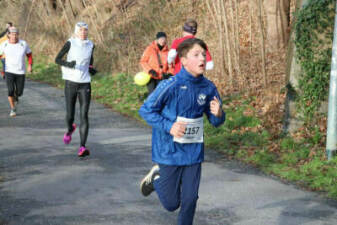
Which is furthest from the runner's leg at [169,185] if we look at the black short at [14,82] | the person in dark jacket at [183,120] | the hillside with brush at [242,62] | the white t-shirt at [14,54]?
the black short at [14,82]

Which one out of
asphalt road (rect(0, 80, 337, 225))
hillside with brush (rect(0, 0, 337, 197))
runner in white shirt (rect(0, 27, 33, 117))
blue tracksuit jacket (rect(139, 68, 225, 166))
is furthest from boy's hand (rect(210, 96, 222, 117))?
runner in white shirt (rect(0, 27, 33, 117))

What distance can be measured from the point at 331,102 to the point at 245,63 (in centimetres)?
682

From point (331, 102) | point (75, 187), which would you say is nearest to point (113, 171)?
point (75, 187)

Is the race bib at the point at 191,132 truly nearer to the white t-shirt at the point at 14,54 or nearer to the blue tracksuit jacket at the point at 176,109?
the blue tracksuit jacket at the point at 176,109

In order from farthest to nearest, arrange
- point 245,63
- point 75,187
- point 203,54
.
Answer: point 245,63, point 75,187, point 203,54

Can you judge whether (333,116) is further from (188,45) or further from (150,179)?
(188,45)

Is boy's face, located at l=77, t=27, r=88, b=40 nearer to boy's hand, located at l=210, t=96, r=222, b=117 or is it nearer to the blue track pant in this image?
the blue track pant

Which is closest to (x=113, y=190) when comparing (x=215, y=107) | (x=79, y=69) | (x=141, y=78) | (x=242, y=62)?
(x=79, y=69)

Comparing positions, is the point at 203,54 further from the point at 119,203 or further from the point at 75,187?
the point at 75,187

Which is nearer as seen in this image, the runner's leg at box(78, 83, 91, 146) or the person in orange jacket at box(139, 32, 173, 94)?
the runner's leg at box(78, 83, 91, 146)

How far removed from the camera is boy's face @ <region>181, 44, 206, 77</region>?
447cm

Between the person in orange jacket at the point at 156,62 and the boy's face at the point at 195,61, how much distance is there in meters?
5.96

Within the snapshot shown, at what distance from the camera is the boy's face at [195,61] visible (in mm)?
4473

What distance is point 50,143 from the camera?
9852 mm
